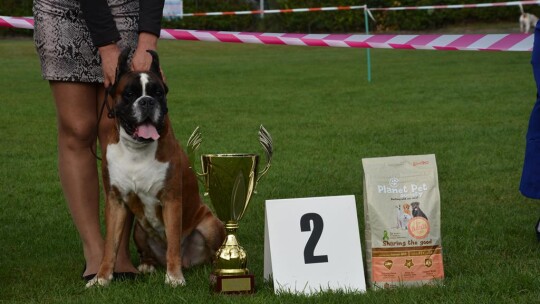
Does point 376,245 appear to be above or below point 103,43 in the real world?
below

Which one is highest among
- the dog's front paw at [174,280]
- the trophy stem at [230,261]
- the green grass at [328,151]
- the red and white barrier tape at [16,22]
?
the red and white barrier tape at [16,22]

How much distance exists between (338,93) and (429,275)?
9.92 meters

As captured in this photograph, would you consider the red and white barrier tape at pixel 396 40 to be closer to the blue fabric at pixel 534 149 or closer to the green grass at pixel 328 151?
the blue fabric at pixel 534 149

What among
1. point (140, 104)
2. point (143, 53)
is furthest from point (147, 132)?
point (143, 53)

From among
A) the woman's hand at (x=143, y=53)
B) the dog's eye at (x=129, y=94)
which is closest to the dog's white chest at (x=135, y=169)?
the dog's eye at (x=129, y=94)

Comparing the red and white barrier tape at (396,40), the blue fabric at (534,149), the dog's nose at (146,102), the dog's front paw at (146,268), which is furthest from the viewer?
the red and white barrier tape at (396,40)

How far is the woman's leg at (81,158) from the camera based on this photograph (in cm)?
404

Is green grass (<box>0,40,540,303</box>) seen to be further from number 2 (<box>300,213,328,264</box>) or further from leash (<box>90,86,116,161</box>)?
leash (<box>90,86,116,161</box>)

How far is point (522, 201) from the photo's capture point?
5.93 meters

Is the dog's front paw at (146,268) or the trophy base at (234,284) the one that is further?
the dog's front paw at (146,268)

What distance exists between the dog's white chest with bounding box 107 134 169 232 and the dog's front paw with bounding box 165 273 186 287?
349 mm

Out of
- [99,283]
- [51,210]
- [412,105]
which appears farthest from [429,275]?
[412,105]

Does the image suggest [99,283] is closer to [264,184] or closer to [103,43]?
[103,43]

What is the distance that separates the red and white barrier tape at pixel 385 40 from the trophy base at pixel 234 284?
228 centimetres
